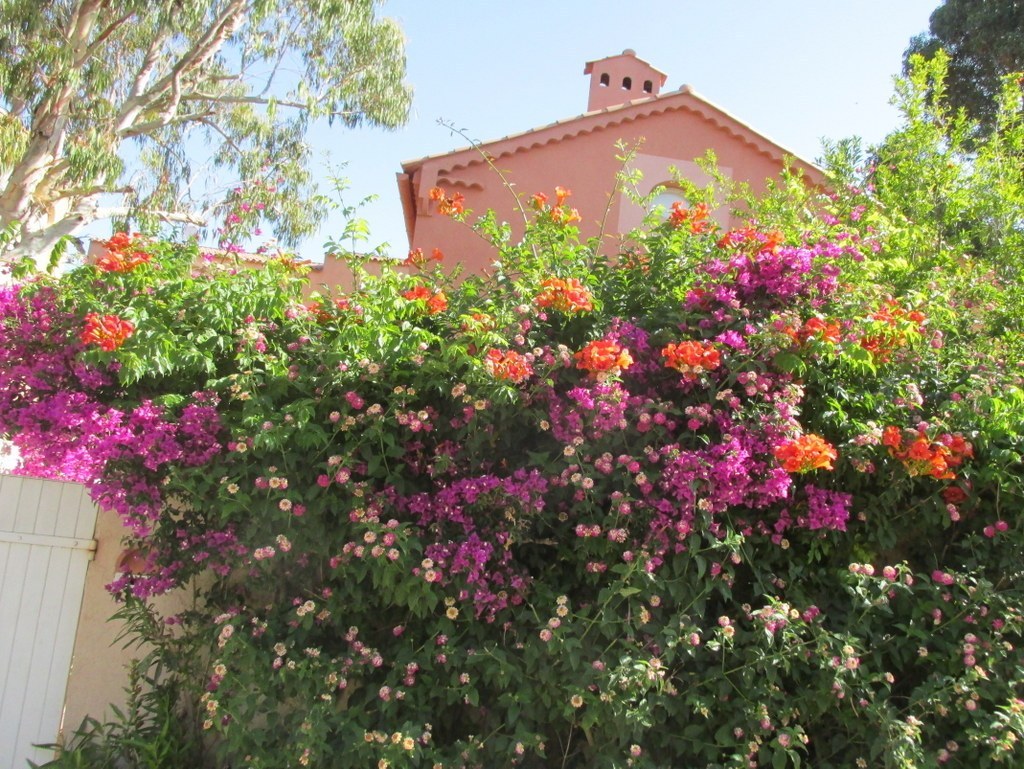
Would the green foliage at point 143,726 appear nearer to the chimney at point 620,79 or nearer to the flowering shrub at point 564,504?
the flowering shrub at point 564,504

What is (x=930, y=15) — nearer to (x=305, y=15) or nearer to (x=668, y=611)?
(x=305, y=15)

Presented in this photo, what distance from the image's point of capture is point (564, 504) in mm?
3645

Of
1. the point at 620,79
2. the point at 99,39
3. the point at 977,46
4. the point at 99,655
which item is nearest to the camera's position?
the point at 99,655

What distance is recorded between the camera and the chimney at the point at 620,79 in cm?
1452

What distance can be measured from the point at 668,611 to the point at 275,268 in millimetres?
2365

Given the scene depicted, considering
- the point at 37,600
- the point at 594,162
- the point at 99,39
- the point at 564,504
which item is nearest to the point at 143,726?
the point at 37,600

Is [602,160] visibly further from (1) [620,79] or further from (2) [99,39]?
(2) [99,39]

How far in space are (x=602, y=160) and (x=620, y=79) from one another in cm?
427

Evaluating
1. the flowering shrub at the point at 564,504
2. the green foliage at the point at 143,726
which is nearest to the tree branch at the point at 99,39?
the flowering shrub at the point at 564,504

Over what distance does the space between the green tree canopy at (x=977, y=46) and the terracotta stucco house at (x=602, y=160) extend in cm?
309

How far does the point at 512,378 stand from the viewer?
3455mm

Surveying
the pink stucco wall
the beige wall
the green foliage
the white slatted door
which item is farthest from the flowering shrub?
the pink stucco wall

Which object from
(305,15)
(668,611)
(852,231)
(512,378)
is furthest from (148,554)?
(305,15)

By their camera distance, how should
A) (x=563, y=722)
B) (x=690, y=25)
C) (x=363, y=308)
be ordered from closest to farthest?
(x=563, y=722), (x=363, y=308), (x=690, y=25)
